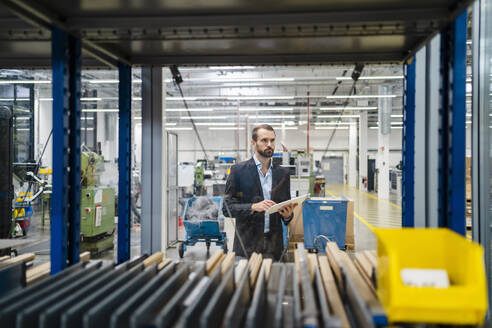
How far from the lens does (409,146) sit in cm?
215

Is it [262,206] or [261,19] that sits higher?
[261,19]

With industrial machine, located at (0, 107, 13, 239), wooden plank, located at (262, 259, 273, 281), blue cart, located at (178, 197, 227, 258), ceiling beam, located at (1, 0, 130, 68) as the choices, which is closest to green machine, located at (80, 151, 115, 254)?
blue cart, located at (178, 197, 227, 258)

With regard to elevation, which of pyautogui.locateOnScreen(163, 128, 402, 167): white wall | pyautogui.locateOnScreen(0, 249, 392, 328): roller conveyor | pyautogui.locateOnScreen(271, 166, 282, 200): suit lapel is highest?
pyautogui.locateOnScreen(163, 128, 402, 167): white wall

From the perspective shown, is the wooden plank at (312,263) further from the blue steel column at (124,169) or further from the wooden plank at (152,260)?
the blue steel column at (124,169)

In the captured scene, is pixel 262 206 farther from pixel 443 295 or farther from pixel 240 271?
pixel 443 295

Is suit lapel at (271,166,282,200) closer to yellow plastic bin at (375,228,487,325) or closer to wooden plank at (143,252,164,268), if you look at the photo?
wooden plank at (143,252,164,268)

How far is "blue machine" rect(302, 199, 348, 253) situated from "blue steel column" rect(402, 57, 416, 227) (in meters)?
3.13

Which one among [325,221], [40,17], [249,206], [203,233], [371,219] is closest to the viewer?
[40,17]

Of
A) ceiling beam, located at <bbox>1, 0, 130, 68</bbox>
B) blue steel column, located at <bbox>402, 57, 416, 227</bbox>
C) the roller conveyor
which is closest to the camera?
the roller conveyor

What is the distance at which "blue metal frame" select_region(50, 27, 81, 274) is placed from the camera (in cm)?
166

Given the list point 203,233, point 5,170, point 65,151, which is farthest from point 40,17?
point 203,233

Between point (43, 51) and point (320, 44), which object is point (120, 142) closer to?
point (43, 51)

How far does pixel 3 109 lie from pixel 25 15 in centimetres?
244

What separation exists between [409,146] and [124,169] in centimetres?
201
